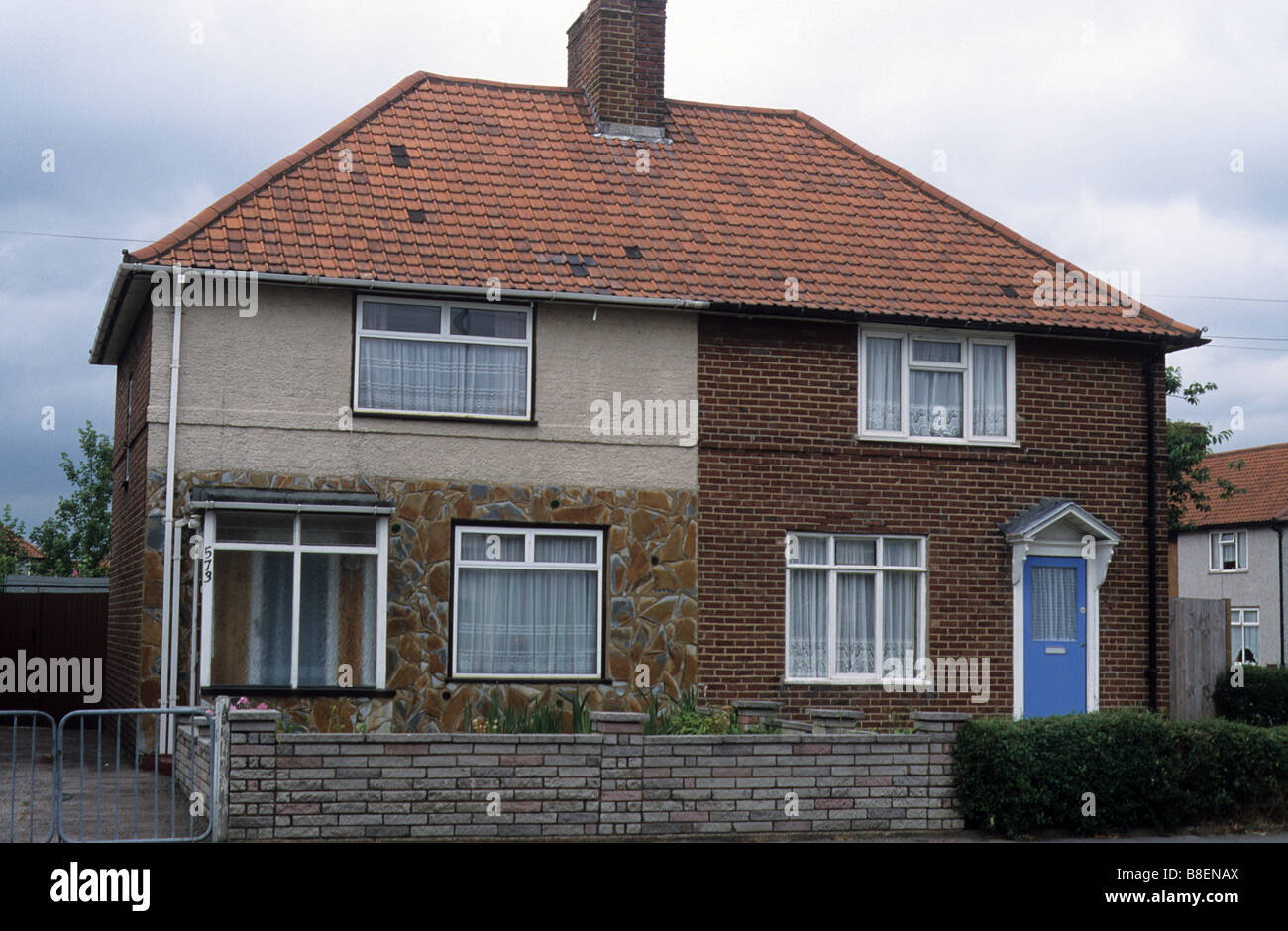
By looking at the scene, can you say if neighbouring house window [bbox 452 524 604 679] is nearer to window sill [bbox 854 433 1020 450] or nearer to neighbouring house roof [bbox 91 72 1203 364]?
neighbouring house roof [bbox 91 72 1203 364]

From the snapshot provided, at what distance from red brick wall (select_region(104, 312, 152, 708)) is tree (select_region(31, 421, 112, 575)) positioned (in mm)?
32251

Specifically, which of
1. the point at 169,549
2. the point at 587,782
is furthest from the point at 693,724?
the point at 169,549

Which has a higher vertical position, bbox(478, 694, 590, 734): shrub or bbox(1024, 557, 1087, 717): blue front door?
bbox(1024, 557, 1087, 717): blue front door

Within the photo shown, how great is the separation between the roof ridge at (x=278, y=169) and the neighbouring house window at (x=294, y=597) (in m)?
3.02

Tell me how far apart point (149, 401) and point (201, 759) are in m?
5.11

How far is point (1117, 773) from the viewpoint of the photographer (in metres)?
13.4

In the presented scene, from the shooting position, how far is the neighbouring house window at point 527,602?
17.1 meters

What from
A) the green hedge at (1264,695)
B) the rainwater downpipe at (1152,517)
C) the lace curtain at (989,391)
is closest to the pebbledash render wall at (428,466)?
the lace curtain at (989,391)

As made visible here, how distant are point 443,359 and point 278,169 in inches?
130

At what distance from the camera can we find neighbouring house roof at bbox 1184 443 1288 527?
142ft

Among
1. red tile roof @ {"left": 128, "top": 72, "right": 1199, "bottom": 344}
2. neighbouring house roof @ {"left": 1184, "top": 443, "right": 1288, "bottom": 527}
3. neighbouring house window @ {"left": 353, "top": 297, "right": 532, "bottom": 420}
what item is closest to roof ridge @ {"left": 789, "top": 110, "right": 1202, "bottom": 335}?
red tile roof @ {"left": 128, "top": 72, "right": 1199, "bottom": 344}

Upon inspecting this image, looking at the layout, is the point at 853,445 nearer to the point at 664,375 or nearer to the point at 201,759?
the point at 664,375

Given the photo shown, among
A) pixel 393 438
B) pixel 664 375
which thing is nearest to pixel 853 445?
pixel 664 375

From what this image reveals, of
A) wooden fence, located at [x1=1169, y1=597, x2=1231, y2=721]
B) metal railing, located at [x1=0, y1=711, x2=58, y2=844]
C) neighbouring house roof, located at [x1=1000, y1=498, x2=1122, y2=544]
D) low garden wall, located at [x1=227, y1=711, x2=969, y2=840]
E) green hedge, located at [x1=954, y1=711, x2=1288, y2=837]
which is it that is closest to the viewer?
metal railing, located at [x1=0, y1=711, x2=58, y2=844]
